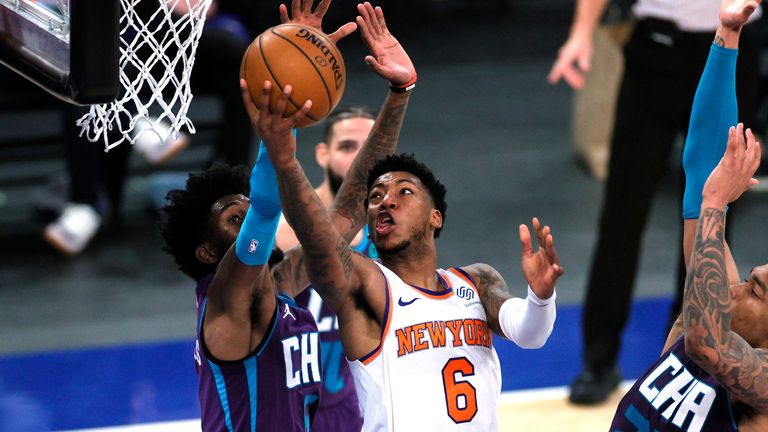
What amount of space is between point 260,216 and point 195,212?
54 centimetres

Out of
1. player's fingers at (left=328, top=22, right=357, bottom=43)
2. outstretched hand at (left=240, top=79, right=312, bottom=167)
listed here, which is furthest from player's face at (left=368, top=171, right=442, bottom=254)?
outstretched hand at (left=240, top=79, right=312, bottom=167)

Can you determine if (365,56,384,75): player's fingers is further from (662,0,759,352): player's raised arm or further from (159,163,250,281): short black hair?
(662,0,759,352): player's raised arm

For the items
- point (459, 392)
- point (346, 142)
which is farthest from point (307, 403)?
point (346, 142)

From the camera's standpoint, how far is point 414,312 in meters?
3.68

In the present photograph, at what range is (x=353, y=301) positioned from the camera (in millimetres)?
3621

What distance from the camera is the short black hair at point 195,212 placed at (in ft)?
12.6

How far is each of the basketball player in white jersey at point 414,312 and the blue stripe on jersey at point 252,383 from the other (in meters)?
0.30

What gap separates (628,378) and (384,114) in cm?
260

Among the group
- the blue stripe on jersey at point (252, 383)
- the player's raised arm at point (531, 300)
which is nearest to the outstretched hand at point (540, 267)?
the player's raised arm at point (531, 300)

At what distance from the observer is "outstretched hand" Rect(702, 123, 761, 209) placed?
316 cm

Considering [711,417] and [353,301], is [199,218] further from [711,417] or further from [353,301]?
[711,417]

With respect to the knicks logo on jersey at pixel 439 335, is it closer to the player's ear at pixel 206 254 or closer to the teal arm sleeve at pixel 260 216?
the teal arm sleeve at pixel 260 216

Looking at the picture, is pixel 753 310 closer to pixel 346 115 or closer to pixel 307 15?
pixel 307 15

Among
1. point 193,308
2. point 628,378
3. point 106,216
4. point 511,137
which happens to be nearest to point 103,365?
point 193,308
